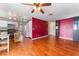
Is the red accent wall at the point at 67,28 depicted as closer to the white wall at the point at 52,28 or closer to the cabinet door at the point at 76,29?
the cabinet door at the point at 76,29

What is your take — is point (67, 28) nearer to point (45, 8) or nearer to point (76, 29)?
point (76, 29)

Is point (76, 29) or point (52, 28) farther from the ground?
point (52, 28)

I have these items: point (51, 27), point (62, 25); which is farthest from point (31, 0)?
point (51, 27)

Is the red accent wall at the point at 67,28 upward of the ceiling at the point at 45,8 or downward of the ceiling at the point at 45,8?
downward

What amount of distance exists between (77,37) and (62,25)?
7.84 feet

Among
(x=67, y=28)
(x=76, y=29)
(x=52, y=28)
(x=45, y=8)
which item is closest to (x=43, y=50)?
(x=45, y=8)

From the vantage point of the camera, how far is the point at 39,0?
1.72 m

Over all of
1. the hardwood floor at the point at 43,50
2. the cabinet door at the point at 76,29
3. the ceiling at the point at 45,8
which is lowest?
the hardwood floor at the point at 43,50

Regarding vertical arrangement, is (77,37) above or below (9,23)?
below

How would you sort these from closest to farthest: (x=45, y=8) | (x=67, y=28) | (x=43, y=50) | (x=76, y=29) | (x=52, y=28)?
(x=43, y=50) → (x=45, y=8) → (x=76, y=29) → (x=67, y=28) → (x=52, y=28)

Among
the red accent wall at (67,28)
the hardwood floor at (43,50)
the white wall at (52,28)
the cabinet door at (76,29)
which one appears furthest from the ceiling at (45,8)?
the white wall at (52,28)

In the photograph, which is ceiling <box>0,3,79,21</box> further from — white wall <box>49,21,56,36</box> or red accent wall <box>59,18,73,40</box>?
white wall <box>49,21,56,36</box>

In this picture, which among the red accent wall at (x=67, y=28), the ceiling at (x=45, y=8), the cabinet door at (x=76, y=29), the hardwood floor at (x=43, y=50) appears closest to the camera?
the hardwood floor at (x=43, y=50)

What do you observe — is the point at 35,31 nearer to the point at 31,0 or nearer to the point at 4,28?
the point at 4,28
